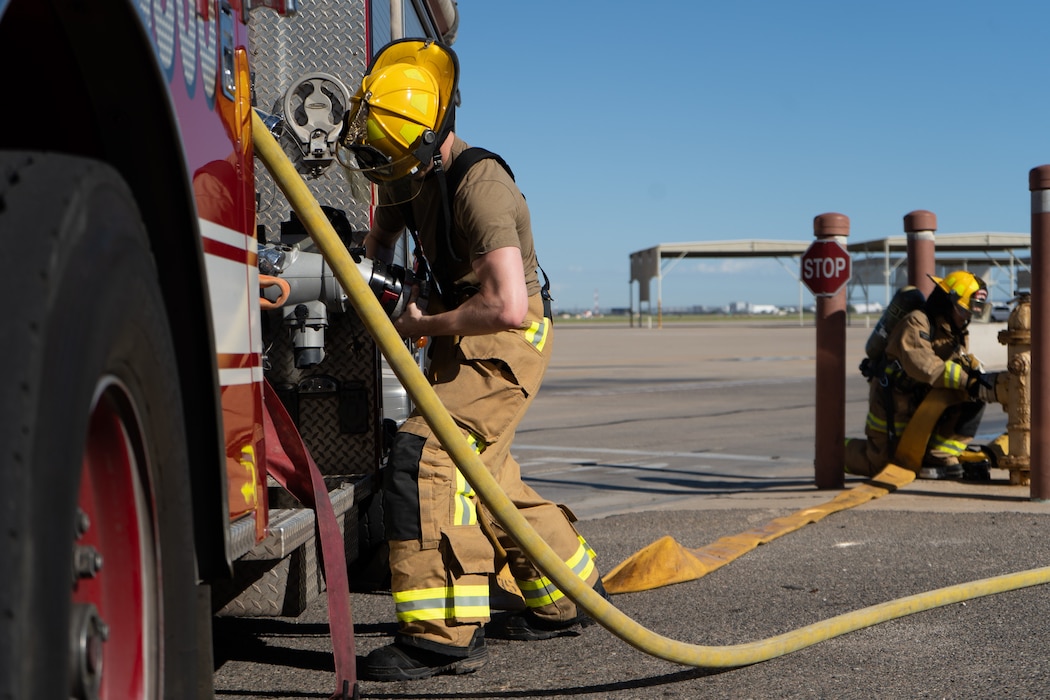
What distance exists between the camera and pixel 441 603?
128 inches

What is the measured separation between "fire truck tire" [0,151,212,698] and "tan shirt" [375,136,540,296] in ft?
5.87

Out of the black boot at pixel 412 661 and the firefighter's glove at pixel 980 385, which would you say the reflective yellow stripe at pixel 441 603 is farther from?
the firefighter's glove at pixel 980 385

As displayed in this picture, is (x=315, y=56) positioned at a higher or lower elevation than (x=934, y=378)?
higher

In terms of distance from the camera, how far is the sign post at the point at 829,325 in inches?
271

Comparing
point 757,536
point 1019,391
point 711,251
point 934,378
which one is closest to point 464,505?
point 757,536

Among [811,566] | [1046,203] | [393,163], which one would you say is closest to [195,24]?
[393,163]

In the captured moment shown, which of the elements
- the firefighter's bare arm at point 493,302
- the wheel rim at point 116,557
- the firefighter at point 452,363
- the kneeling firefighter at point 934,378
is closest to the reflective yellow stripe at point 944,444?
the kneeling firefighter at point 934,378

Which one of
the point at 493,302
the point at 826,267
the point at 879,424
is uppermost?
the point at 826,267

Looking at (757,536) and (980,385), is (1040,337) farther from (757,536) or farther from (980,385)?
(757,536)

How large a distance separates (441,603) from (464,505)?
0.99 ft

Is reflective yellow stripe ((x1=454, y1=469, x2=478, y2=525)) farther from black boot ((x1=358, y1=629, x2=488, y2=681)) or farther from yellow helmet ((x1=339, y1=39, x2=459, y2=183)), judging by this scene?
yellow helmet ((x1=339, y1=39, x2=459, y2=183))

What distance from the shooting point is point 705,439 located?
33.4ft

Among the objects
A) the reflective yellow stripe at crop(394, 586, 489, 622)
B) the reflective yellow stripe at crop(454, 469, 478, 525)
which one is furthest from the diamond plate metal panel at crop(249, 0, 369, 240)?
the reflective yellow stripe at crop(394, 586, 489, 622)

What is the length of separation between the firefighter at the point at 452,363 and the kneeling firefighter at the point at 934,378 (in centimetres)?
442
